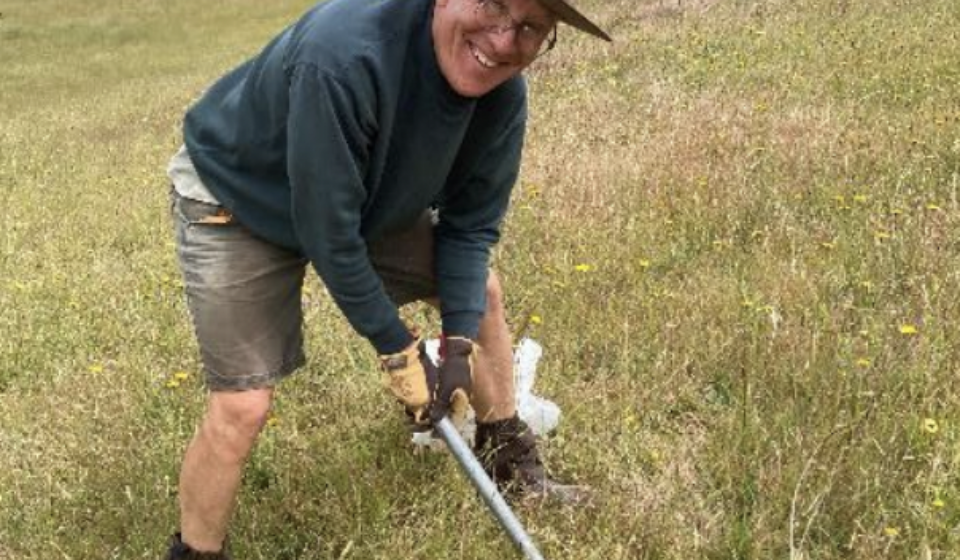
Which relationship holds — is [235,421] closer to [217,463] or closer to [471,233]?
[217,463]

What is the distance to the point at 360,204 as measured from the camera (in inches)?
124

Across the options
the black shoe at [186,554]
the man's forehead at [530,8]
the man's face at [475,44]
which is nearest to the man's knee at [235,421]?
the black shoe at [186,554]

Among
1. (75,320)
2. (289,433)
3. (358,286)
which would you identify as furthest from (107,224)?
(358,286)

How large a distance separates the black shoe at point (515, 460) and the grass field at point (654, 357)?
5.4 inches

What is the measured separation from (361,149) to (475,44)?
1.44 feet

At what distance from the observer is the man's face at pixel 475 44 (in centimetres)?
300

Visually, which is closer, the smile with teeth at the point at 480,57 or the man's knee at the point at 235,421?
the smile with teeth at the point at 480,57

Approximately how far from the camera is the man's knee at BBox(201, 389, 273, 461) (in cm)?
349

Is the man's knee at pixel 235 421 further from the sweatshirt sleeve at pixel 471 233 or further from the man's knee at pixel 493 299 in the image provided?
the man's knee at pixel 493 299

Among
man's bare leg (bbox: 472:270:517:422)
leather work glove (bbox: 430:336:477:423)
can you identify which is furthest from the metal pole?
man's bare leg (bbox: 472:270:517:422)

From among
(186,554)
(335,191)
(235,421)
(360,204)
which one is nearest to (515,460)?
(235,421)

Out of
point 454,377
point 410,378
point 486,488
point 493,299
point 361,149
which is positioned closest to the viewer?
point 361,149

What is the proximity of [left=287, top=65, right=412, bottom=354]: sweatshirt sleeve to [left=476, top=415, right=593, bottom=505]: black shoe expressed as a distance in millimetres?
929

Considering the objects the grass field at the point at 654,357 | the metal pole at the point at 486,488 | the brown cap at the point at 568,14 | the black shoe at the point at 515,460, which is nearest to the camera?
the brown cap at the point at 568,14
